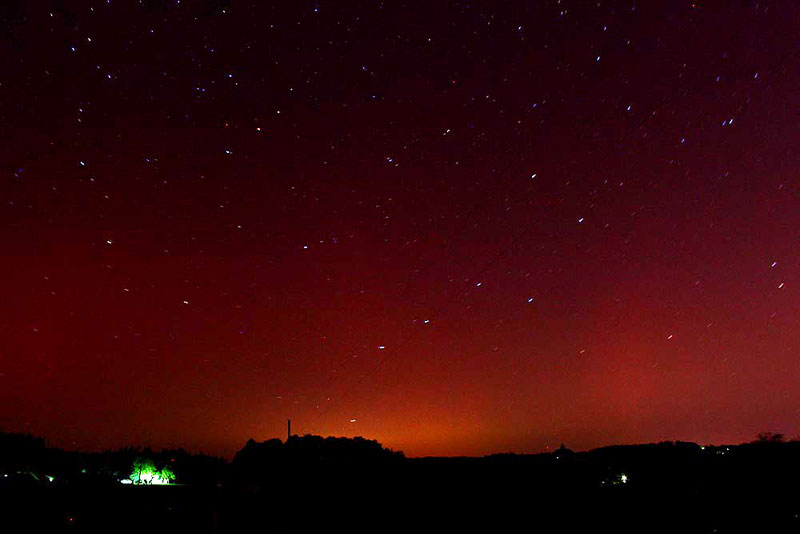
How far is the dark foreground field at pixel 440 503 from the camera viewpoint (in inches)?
576

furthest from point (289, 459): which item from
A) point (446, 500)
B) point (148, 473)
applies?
point (446, 500)

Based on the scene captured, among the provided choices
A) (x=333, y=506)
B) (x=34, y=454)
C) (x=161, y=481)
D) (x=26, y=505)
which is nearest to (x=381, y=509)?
(x=333, y=506)

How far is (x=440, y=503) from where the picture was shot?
1744cm

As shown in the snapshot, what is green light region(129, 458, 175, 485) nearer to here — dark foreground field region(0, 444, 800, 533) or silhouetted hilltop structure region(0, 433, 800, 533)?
silhouetted hilltop structure region(0, 433, 800, 533)

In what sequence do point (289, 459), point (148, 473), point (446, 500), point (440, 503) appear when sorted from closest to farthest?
point (440, 503)
point (446, 500)
point (289, 459)
point (148, 473)

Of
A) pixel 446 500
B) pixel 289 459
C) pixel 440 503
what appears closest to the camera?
pixel 440 503

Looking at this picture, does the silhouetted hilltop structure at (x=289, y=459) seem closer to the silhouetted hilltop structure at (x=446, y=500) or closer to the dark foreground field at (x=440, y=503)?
the silhouetted hilltop structure at (x=446, y=500)

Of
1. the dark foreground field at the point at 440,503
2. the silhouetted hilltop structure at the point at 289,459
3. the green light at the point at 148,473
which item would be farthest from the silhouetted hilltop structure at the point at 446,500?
the green light at the point at 148,473

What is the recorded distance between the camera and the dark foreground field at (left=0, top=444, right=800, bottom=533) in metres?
14.6

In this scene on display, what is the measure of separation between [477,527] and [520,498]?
7.47ft

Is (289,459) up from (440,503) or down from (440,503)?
up

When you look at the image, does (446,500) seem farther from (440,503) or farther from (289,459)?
(289,459)

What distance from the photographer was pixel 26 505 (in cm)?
1433

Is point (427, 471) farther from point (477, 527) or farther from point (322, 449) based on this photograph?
point (322, 449)
